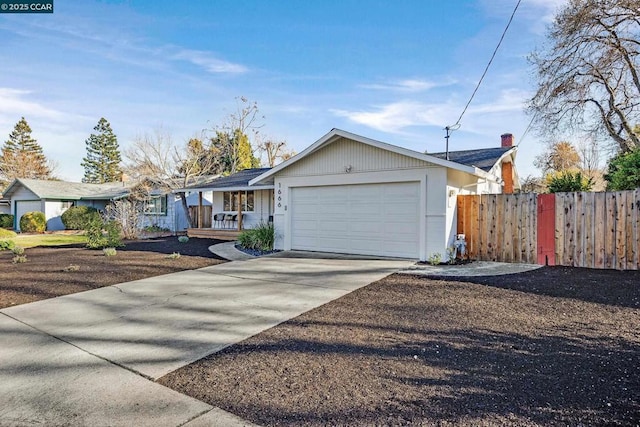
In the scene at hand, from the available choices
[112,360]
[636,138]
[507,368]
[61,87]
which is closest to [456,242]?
[507,368]

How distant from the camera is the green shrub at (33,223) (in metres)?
22.7

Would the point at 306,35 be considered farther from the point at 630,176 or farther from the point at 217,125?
the point at 217,125

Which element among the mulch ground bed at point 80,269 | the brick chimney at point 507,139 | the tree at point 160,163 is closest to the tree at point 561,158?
the brick chimney at point 507,139

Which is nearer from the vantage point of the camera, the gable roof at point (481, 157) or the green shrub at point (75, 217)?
the gable roof at point (481, 157)

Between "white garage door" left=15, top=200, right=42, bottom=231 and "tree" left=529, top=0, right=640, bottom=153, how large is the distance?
30.2 m

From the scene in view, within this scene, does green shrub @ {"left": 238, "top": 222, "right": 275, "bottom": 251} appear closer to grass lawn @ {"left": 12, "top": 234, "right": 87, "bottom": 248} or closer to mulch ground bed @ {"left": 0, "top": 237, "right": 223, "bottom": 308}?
mulch ground bed @ {"left": 0, "top": 237, "right": 223, "bottom": 308}

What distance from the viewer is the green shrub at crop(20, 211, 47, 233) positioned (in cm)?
2269

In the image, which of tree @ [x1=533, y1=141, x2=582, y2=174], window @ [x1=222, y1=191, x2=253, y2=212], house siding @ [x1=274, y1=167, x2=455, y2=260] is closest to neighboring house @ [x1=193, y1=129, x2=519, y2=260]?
house siding @ [x1=274, y1=167, x2=455, y2=260]

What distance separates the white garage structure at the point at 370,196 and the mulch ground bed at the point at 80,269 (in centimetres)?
317

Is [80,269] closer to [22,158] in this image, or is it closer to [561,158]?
[561,158]

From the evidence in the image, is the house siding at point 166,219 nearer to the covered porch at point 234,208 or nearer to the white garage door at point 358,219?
the covered porch at point 234,208

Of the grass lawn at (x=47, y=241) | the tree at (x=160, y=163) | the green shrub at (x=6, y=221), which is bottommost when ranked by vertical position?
the grass lawn at (x=47, y=241)

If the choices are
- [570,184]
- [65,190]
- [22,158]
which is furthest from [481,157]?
[22,158]

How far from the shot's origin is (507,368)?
3367mm
